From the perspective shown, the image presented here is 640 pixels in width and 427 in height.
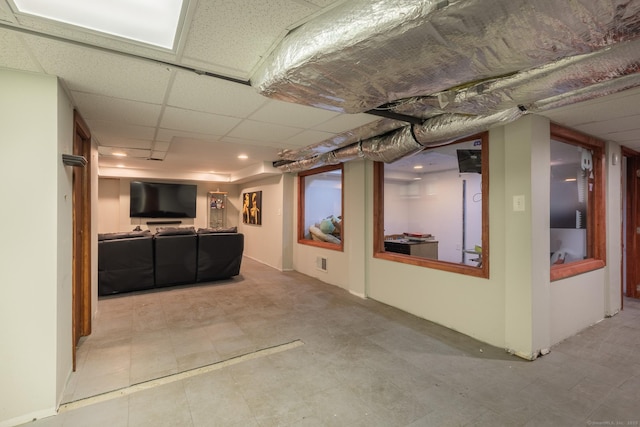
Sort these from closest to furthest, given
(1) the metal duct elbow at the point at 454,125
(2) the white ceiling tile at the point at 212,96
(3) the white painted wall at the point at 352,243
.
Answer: (2) the white ceiling tile at the point at 212,96
(1) the metal duct elbow at the point at 454,125
(3) the white painted wall at the point at 352,243

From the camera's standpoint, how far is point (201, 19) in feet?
4.43

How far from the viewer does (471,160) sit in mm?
3291

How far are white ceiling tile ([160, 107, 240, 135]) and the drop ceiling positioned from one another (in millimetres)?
10

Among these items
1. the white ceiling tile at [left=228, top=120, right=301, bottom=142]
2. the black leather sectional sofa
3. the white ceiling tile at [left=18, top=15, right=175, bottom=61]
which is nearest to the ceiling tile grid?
the white ceiling tile at [left=18, top=15, right=175, bottom=61]

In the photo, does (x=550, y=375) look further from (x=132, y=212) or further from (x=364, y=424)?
(x=132, y=212)

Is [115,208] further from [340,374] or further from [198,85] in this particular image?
[340,374]

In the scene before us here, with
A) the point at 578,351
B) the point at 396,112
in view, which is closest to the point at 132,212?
the point at 396,112

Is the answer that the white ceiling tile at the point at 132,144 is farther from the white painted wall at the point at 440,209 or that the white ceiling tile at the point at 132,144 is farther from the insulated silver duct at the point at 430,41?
the white painted wall at the point at 440,209

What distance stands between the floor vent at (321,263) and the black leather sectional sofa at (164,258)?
1412mm

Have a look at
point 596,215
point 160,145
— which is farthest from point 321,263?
point 596,215

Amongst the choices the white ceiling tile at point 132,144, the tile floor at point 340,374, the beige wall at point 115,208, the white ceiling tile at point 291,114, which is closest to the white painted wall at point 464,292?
the tile floor at point 340,374

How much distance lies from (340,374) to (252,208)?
18.5 ft

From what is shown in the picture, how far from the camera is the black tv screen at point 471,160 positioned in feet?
10.6

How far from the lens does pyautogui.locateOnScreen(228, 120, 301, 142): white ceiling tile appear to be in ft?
9.92
